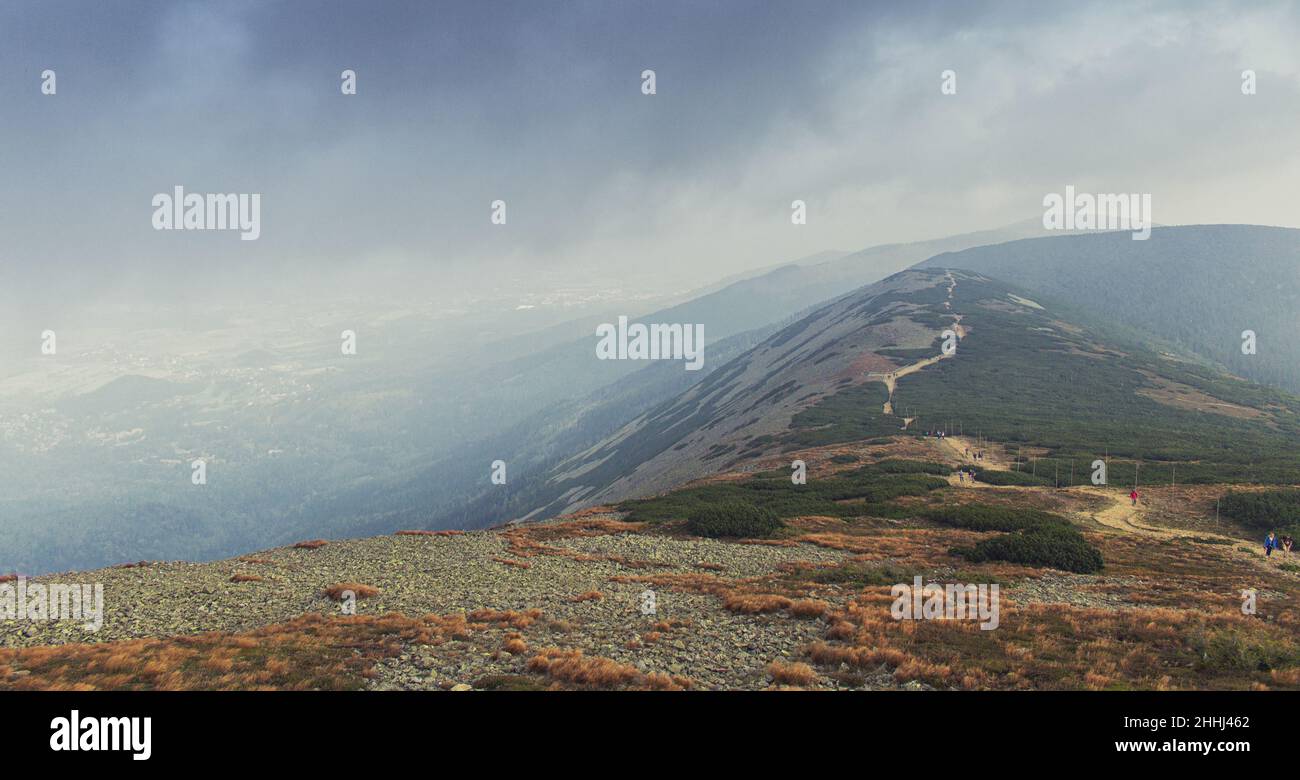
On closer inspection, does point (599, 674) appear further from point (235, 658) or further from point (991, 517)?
point (991, 517)

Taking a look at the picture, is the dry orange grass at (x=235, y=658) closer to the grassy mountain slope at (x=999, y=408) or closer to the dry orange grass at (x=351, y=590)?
the dry orange grass at (x=351, y=590)

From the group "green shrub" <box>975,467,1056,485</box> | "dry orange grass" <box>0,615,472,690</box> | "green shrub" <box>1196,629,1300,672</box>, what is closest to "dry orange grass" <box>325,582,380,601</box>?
"dry orange grass" <box>0,615,472,690</box>

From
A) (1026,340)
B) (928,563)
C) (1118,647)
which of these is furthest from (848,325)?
(1118,647)

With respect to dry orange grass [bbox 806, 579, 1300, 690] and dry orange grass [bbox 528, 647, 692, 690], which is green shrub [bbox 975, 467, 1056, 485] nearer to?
dry orange grass [bbox 806, 579, 1300, 690]

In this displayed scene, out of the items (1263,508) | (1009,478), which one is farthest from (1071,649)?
(1009,478)

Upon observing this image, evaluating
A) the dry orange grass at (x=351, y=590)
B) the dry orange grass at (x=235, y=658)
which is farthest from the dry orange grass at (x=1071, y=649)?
the dry orange grass at (x=351, y=590)
